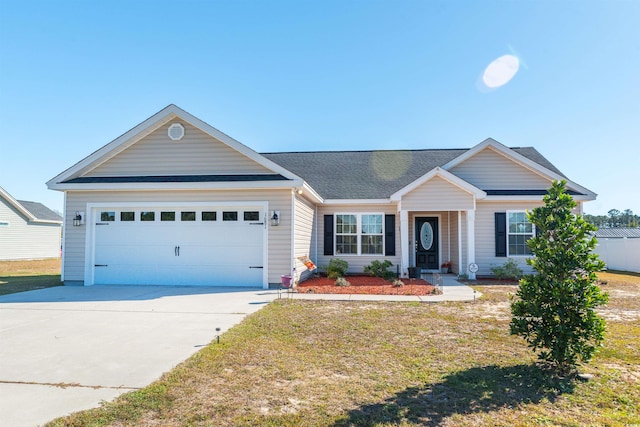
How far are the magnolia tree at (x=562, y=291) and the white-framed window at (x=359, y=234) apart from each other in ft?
32.1

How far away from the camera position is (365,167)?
1694 centimetres

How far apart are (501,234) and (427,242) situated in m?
2.76

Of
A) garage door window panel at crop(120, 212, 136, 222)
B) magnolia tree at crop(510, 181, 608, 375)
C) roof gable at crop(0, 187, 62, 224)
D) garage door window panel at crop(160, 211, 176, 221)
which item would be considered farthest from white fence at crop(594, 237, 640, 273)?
roof gable at crop(0, 187, 62, 224)

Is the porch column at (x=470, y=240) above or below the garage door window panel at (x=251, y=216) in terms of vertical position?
below

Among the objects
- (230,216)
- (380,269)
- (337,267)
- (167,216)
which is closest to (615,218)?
(380,269)

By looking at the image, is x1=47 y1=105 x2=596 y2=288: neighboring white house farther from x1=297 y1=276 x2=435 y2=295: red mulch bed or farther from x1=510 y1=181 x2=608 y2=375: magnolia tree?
x1=510 y1=181 x2=608 y2=375: magnolia tree

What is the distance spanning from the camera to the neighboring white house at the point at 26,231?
76.4 ft

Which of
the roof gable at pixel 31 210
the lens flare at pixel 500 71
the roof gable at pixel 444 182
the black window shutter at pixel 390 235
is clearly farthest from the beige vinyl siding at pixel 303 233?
the roof gable at pixel 31 210

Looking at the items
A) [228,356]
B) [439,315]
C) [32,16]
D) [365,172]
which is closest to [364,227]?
[365,172]

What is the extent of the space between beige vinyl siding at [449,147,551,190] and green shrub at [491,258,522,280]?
9.82 ft

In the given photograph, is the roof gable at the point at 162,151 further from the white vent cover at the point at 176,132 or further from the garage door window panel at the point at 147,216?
the garage door window panel at the point at 147,216

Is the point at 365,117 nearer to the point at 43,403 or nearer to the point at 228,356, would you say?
the point at 228,356

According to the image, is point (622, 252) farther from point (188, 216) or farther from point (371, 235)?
point (188, 216)

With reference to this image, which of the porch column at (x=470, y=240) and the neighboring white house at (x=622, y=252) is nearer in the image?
the porch column at (x=470, y=240)
